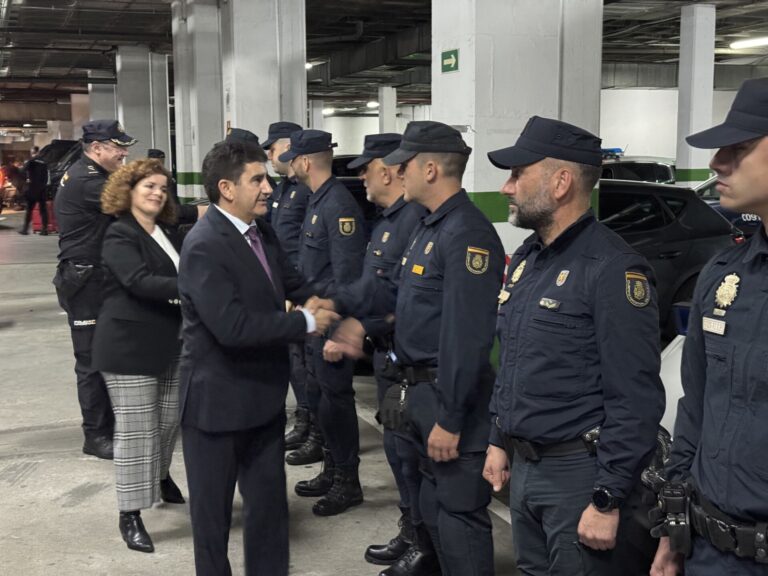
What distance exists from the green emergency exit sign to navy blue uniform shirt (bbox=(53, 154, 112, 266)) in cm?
242

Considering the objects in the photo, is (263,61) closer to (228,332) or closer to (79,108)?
(228,332)

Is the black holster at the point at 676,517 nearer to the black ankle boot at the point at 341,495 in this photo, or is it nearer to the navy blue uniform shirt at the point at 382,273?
the navy blue uniform shirt at the point at 382,273

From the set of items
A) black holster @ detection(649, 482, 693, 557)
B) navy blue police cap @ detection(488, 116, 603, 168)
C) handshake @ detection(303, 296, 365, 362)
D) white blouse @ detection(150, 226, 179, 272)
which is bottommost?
black holster @ detection(649, 482, 693, 557)

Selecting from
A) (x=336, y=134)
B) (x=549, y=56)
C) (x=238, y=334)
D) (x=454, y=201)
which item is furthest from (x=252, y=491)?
(x=336, y=134)

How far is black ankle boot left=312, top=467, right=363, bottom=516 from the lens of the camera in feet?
15.0

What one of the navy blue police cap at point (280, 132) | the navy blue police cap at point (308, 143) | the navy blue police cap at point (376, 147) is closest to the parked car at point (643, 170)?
the navy blue police cap at point (280, 132)

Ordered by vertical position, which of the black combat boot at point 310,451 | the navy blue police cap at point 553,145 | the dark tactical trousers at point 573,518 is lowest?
the black combat boot at point 310,451

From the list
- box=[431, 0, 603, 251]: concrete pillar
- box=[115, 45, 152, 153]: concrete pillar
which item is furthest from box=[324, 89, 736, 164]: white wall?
box=[431, 0, 603, 251]: concrete pillar

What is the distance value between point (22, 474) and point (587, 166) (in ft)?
13.4

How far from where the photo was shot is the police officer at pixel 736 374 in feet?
6.11

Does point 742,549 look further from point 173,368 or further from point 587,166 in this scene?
point 173,368

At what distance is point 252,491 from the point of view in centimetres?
321

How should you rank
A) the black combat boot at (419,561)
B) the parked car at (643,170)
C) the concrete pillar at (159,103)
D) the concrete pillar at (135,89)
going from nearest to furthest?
1. the black combat boot at (419,561)
2. the parked car at (643,170)
3. the concrete pillar at (135,89)
4. the concrete pillar at (159,103)

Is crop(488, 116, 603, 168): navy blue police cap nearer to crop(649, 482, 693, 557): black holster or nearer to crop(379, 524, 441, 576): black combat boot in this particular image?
crop(649, 482, 693, 557): black holster
